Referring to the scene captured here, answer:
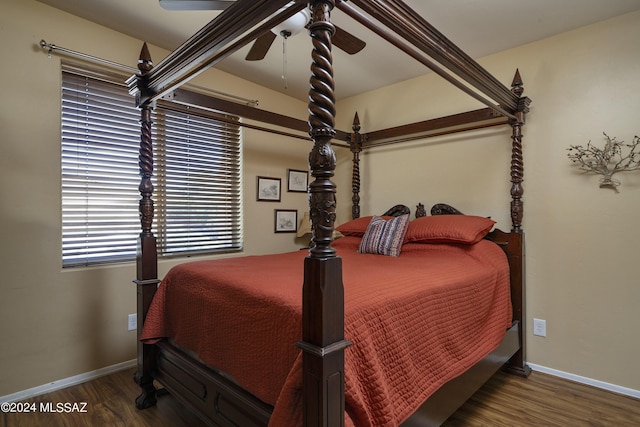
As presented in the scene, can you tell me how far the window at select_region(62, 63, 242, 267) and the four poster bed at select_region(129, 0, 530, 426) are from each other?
A: 635 millimetres

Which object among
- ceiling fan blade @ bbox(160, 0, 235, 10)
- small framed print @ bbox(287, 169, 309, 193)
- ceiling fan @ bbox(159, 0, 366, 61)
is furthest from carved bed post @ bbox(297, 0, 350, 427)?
small framed print @ bbox(287, 169, 309, 193)

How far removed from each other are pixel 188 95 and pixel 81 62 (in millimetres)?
928

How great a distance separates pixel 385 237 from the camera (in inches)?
102

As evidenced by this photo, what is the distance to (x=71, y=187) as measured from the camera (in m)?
2.30

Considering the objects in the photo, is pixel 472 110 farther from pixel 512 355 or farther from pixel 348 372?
pixel 348 372

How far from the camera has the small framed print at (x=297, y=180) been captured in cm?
369

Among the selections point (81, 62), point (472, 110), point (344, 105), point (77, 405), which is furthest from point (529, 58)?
point (77, 405)

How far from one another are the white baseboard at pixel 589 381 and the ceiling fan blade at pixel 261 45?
295cm

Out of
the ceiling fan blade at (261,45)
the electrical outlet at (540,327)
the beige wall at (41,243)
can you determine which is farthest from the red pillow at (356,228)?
the beige wall at (41,243)

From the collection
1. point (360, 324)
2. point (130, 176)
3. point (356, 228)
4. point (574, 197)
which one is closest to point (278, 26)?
point (360, 324)

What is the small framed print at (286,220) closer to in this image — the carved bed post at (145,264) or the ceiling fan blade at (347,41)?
the carved bed post at (145,264)

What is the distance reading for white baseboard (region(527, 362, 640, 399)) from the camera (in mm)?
2158

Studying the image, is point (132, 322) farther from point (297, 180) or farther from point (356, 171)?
point (356, 171)

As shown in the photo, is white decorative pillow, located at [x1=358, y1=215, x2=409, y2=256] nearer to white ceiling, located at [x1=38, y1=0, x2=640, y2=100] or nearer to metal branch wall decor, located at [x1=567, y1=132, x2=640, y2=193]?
metal branch wall decor, located at [x1=567, y1=132, x2=640, y2=193]
